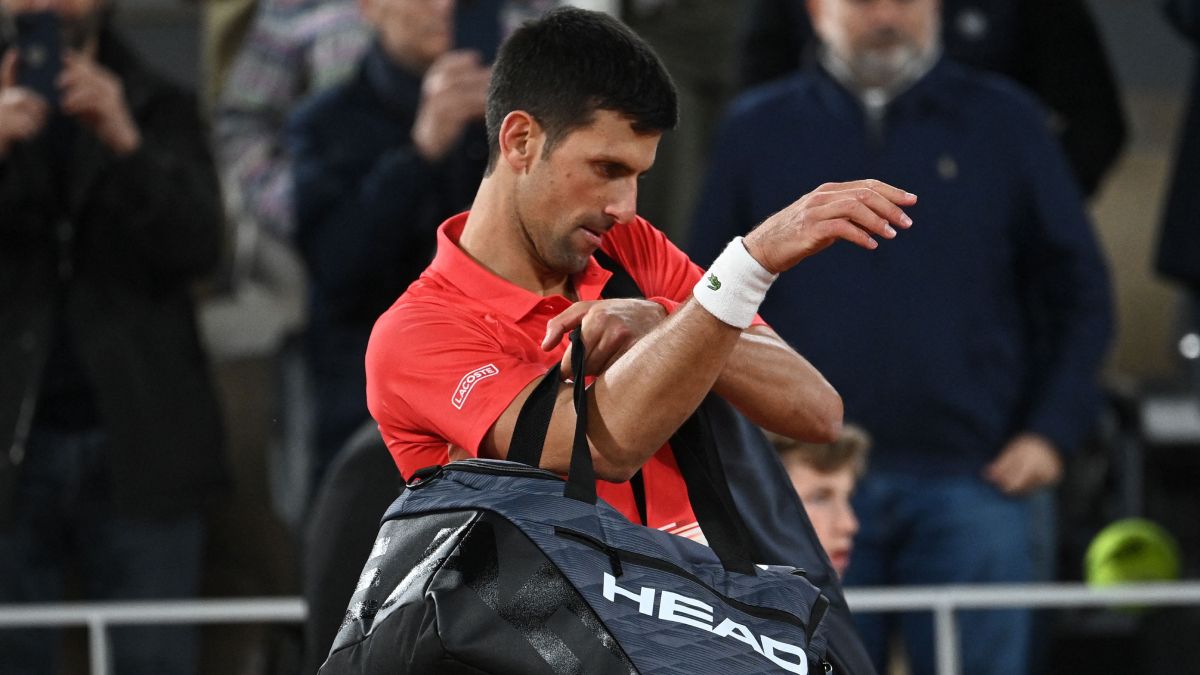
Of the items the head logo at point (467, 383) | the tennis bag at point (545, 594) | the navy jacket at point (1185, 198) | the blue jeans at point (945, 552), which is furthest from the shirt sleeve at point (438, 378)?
the navy jacket at point (1185, 198)

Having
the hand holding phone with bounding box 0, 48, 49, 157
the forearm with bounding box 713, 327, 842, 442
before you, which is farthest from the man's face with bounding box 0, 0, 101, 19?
the forearm with bounding box 713, 327, 842, 442

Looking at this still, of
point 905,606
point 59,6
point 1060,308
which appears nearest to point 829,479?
point 905,606

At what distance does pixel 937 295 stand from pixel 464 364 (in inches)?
93.7

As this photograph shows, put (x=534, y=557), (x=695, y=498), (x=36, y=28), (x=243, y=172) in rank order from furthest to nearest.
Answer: (x=243, y=172) < (x=36, y=28) < (x=695, y=498) < (x=534, y=557)

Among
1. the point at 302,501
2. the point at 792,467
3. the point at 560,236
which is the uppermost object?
the point at 560,236

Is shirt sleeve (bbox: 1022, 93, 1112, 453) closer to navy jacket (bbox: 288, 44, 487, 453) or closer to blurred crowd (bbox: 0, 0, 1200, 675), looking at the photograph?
blurred crowd (bbox: 0, 0, 1200, 675)

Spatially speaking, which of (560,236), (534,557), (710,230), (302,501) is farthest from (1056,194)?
(534,557)

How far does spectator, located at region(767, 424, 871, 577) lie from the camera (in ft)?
13.0

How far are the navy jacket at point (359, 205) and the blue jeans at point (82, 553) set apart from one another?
1.86ft

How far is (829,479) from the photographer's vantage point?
4.02 m

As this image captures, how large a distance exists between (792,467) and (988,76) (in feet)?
4.54

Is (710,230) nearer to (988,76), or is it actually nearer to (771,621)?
(988,76)

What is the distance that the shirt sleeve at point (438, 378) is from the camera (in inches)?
95.6

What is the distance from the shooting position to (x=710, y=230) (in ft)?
15.7
